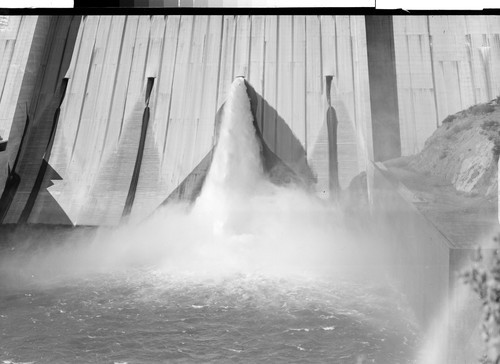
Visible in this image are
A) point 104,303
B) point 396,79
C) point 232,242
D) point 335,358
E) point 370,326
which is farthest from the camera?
point 396,79

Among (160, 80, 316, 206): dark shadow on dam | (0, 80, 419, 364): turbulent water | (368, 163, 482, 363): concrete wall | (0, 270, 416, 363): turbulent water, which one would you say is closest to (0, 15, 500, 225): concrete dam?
(160, 80, 316, 206): dark shadow on dam

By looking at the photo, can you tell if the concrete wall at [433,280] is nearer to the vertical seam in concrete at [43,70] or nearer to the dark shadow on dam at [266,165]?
the dark shadow on dam at [266,165]

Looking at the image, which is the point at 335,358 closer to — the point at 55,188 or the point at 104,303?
the point at 104,303

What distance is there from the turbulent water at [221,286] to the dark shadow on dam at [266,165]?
177mm

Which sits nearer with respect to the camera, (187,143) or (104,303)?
(104,303)

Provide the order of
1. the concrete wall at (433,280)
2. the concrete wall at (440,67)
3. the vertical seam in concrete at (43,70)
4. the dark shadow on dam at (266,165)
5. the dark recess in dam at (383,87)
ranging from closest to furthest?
1. the concrete wall at (433,280)
2. the dark shadow on dam at (266,165)
3. the dark recess in dam at (383,87)
4. the concrete wall at (440,67)
5. the vertical seam in concrete at (43,70)

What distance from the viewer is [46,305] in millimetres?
9438

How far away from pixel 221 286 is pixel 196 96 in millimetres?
5679

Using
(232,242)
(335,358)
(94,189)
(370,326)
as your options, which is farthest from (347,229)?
(94,189)

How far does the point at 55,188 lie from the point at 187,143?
3.19 metres

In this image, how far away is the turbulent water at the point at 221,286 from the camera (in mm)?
7988

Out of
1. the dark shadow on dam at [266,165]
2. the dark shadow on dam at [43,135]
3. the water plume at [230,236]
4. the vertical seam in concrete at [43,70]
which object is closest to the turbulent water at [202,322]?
the water plume at [230,236]

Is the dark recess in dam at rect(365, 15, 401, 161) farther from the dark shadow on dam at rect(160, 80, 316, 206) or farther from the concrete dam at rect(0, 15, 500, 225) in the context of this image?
the dark shadow on dam at rect(160, 80, 316, 206)

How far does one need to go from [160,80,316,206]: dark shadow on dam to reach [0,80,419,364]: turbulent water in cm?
18
